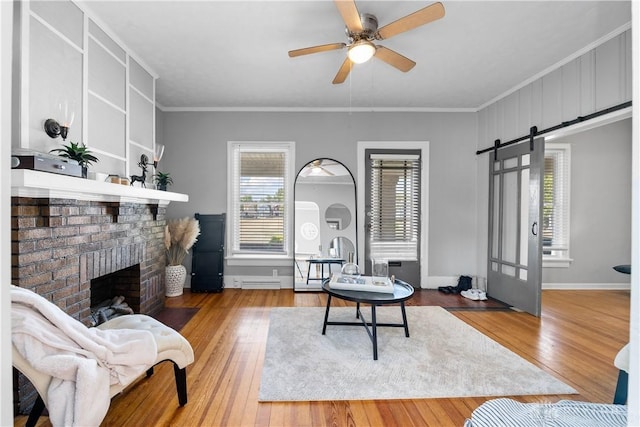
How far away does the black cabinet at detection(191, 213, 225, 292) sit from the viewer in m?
4.35

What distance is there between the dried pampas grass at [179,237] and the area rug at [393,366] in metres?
1.81

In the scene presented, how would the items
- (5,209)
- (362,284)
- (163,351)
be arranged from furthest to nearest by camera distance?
(362,284), (163,351), (5,209)

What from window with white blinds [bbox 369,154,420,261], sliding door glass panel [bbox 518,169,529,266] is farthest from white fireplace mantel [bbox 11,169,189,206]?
sliding door glass panel [bbox 518,169,529,266]

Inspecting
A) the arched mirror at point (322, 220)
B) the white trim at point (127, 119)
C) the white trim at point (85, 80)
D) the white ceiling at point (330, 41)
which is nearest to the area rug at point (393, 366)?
the arched mirror at point (322, 220)

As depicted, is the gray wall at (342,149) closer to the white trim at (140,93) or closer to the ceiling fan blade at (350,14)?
the white trim at (140,93)

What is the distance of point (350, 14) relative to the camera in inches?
78.3

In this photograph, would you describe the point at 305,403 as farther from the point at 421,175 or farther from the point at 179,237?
the point at 421,175

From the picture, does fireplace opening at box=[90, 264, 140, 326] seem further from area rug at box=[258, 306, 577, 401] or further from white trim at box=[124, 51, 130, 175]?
area rug at box=[258, 306, 577, 401]

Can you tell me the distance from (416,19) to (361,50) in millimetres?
443

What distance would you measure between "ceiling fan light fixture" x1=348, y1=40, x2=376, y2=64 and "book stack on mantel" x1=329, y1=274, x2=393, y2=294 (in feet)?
6.08

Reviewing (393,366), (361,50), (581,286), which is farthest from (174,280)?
(581,286)

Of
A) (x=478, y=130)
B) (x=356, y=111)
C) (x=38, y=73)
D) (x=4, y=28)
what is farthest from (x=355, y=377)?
(x=478, y=130)

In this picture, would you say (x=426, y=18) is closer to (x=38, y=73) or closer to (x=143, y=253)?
(x=38, y=73)

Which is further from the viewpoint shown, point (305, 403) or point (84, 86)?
point (84, 86)
